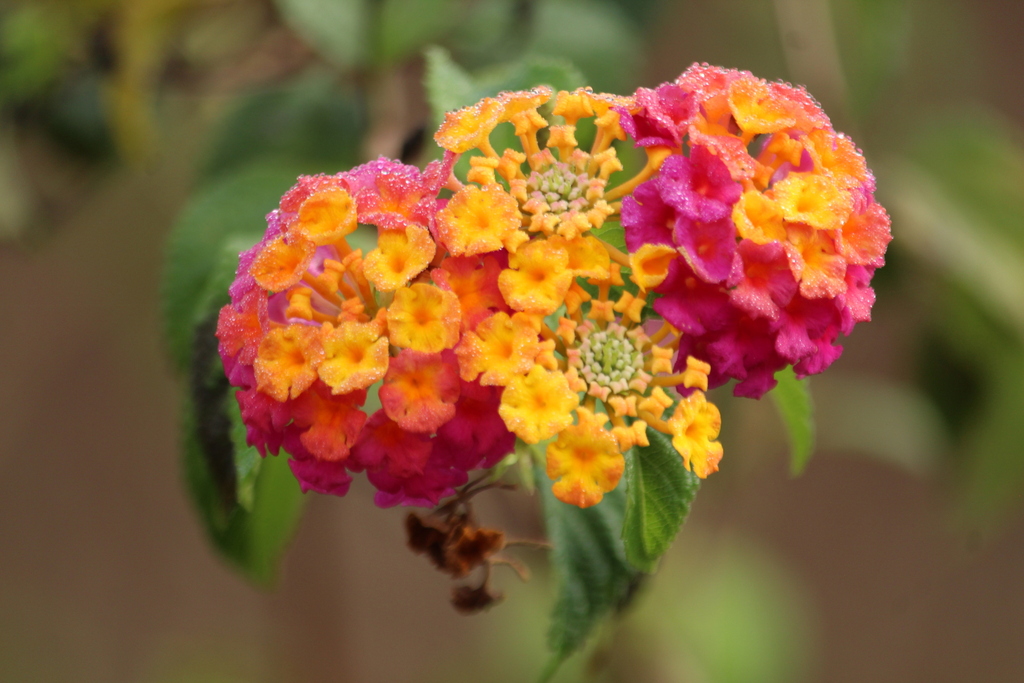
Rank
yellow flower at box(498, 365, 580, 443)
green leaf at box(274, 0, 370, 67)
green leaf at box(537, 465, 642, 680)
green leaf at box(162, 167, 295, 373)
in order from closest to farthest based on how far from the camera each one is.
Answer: yellow flower at box(498, 365, 580, 443), green leaf at box(537, 465, 642, 680), green leaf at box(162, 167, 295, 373), green leaf at box(274, 0, 370, 67)

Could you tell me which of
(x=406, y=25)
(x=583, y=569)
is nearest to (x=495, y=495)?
→ (x=583, y=569)

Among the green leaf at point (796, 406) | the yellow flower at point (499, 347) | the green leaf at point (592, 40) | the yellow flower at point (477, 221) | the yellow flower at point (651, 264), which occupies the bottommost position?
the yellow flower at point (499, 347)

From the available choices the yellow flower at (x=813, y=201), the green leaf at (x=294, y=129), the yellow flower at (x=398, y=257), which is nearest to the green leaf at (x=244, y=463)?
the yellow flower at (x=398, y=257)

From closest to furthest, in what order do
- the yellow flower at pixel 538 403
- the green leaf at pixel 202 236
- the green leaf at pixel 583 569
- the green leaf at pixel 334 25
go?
the yellow flower at pixel 538 403, the green leaf at pixel 583 569, the green leaf at pixel 202 236, the green leaf at pixel 334 25

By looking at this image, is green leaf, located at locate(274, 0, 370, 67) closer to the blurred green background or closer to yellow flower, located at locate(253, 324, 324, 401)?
the blurred green background

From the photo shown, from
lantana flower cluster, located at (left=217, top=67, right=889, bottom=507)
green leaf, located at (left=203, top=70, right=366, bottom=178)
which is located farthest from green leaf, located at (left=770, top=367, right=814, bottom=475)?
green leaf, located at (left=203, top=70, right=366, bottom=178)

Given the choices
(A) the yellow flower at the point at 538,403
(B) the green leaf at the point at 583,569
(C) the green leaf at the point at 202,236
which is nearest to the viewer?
(A) the yellow flower at the point at 538,403

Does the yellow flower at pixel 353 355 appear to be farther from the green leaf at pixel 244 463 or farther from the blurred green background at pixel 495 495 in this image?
the blurred green background at pixel 495 495

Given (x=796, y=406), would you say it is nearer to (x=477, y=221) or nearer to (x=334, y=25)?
(x=477, y=221)
